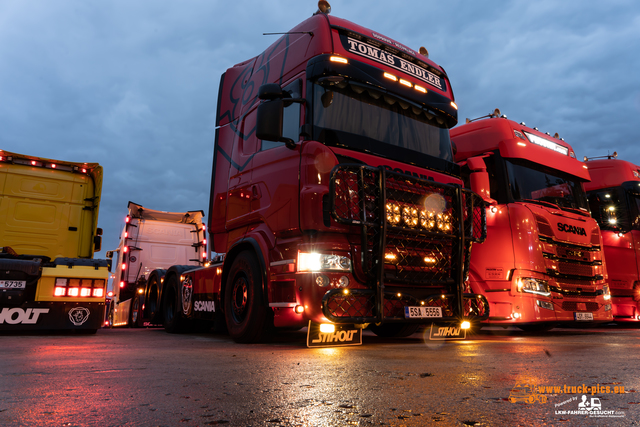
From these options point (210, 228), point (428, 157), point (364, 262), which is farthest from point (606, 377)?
point (210, 228)

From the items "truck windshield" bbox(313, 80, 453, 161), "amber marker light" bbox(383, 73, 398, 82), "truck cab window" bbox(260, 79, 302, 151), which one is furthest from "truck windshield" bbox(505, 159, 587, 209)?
"truck cab window" bbox(260, 79, 302, 151)

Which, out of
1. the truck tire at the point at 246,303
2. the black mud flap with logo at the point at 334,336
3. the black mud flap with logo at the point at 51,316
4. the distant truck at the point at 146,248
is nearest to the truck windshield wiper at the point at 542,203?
the black mud flap with logo at the point at 334,336

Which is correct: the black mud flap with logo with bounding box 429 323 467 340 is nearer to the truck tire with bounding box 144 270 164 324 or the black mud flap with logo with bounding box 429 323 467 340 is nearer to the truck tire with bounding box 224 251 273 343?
the truck tire with bounding box 224 251 273 343

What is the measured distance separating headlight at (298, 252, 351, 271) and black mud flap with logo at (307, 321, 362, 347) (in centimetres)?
56

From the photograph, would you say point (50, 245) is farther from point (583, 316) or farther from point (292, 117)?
point (583, 316)

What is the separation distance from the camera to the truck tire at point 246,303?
4965 millimetres

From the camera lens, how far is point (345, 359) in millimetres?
3631

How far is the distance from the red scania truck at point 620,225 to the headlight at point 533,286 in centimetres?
375

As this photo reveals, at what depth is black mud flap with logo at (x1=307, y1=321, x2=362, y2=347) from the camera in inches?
174

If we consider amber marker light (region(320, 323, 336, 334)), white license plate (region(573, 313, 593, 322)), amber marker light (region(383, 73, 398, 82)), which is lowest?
amber marker light (region(320, 323, 336, 334))

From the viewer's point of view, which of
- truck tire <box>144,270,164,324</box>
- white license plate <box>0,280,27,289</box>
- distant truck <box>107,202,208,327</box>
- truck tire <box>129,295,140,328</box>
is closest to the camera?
white license plate <box>0,280,27,289</box>

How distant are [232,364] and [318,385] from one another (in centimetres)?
113

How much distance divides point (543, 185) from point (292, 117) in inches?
189

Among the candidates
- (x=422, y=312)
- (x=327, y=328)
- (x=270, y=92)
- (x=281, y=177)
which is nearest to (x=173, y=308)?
(x=281, y=177)
